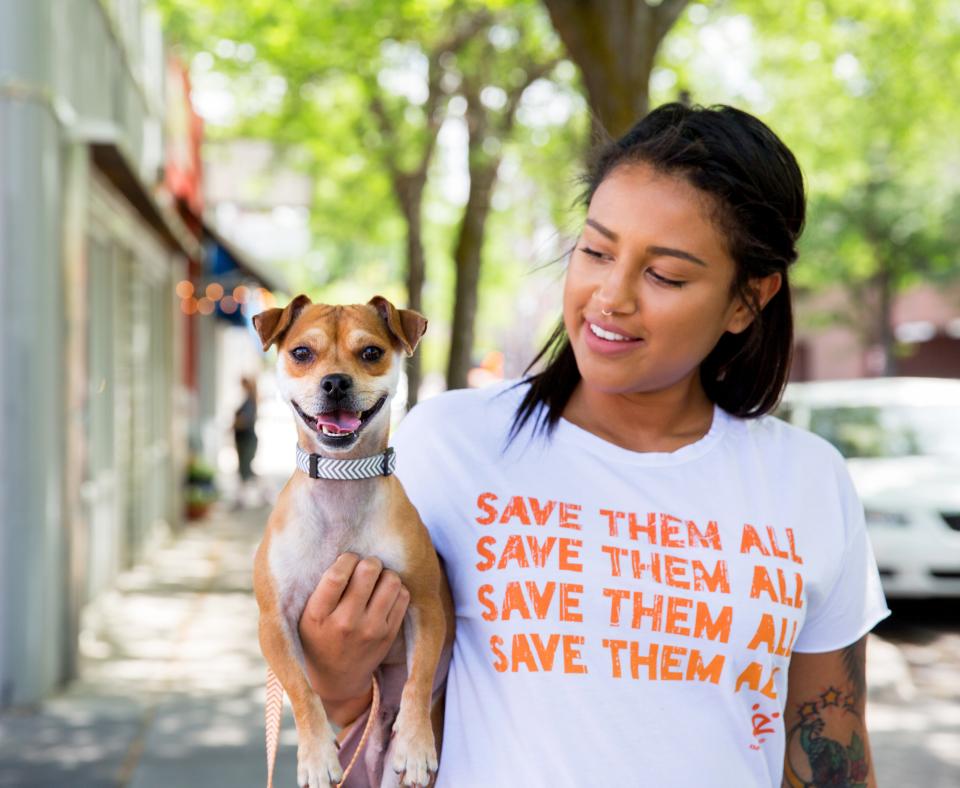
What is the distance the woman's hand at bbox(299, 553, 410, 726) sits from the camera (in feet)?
6.72

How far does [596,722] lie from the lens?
202 cm

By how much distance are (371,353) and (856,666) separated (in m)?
1.15

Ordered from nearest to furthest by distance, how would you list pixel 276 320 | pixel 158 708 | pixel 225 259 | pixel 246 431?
pixel 276 320, pixel 158 708, pixel 246 431, pixel 225 259

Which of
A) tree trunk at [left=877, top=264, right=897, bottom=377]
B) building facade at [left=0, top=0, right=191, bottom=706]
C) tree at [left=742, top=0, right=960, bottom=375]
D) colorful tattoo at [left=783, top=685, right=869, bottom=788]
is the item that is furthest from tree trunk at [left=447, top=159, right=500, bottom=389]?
colorful tattoo at [left=783, top=685, right=869, bottom=788]

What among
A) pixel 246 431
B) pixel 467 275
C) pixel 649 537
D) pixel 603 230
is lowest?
pixel 246 431

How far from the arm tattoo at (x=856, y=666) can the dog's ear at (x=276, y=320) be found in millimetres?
1274

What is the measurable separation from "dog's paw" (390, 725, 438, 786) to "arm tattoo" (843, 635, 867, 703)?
834 millimetres

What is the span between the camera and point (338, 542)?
7.04ft

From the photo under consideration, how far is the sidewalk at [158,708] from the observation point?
6.14 meters

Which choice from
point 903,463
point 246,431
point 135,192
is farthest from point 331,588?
point 246,431

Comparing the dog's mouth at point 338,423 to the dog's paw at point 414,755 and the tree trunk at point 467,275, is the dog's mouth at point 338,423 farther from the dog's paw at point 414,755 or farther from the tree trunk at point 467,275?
the tree trunk at point 467,275

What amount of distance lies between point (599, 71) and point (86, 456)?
5.30 metres

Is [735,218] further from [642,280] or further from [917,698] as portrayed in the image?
[917,698]

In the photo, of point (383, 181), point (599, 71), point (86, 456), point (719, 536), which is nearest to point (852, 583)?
point (719, 536)
